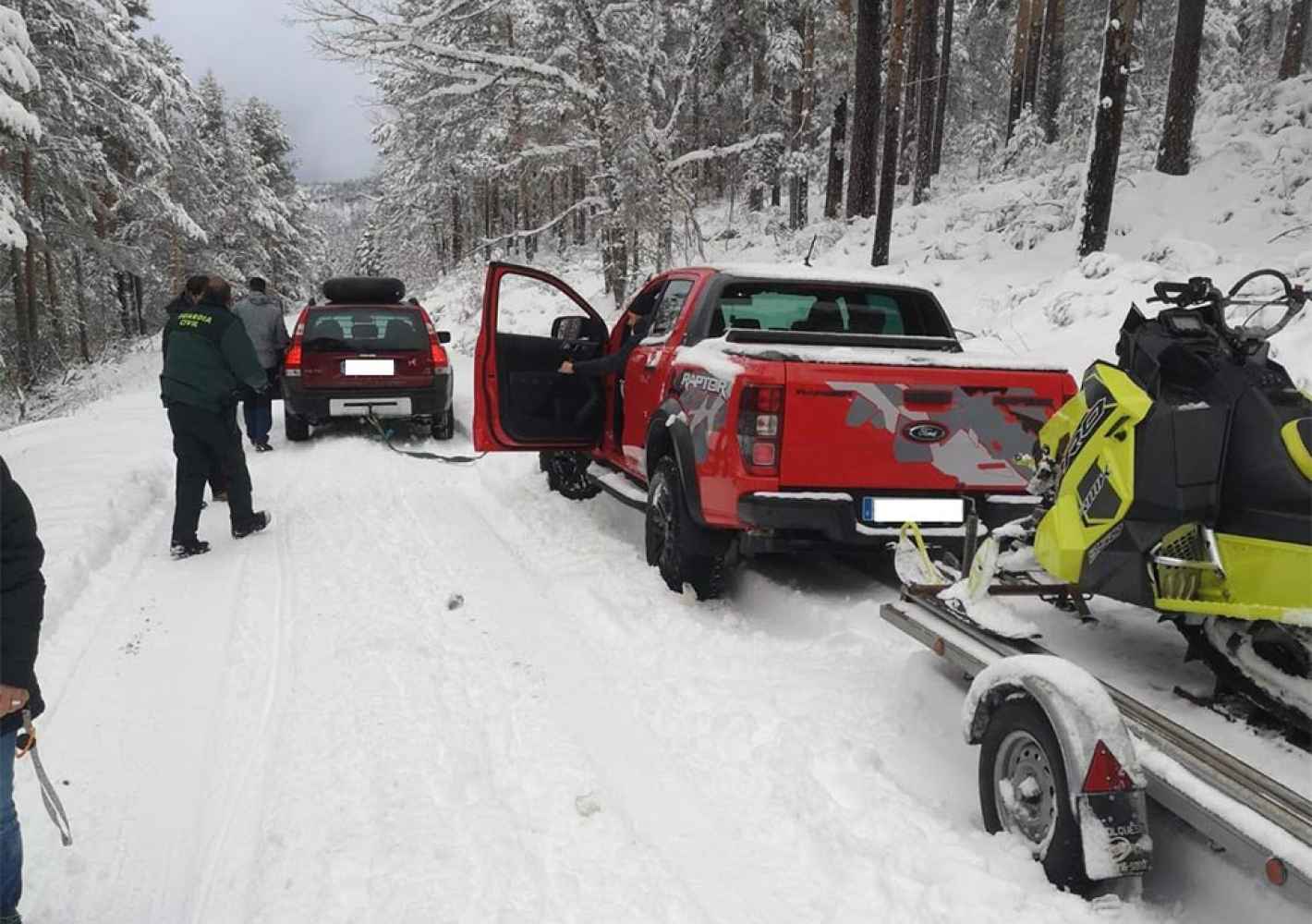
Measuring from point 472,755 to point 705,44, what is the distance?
25.1 metres

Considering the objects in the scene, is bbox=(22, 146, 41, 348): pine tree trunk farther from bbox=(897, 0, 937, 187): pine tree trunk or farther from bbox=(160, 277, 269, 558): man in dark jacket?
bbox=(897, 0, 937, 187): pine tree trunk

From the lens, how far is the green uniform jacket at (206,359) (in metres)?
6.47

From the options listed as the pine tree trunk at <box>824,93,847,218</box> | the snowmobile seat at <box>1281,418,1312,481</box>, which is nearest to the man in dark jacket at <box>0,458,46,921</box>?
the snowmobile seat at <box>1281,418,1312,481</box>

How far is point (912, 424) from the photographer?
178 inches

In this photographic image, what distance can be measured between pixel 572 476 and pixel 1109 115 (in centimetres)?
1001

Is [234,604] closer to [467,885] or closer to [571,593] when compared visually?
[571,593]

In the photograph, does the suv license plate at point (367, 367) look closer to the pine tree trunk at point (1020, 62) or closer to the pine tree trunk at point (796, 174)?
the pine tree trunk at point (796, 174)

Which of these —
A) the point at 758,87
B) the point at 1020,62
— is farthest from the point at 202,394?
the point at 1020,62

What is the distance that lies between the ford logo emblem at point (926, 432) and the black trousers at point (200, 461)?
16.4 ft

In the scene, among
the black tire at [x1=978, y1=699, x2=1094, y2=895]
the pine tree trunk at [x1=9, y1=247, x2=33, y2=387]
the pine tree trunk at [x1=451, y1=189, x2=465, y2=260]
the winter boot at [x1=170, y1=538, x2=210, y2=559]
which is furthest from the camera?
the pine tree trunk at [x1=451, y1=189, x2=465, y2=260]

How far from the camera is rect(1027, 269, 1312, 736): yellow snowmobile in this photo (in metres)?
2.63

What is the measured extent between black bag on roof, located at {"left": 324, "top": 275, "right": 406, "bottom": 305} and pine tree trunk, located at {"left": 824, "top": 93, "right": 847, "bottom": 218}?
17.2 meters

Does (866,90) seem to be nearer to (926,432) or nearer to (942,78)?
(926,432)

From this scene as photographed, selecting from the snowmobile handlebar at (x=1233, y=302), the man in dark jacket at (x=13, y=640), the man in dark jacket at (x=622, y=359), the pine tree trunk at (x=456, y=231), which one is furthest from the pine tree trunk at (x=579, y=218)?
the man in dark jacket at (x=13, y=640)
